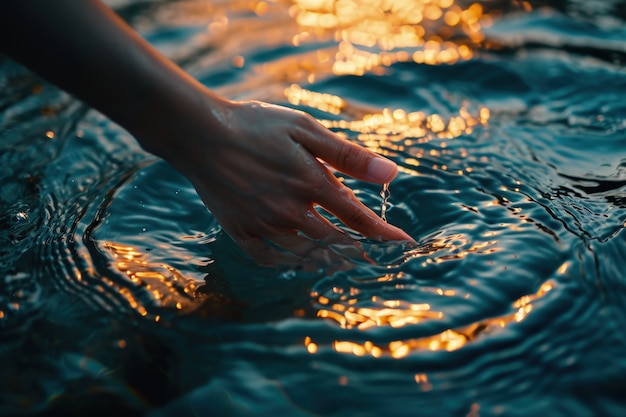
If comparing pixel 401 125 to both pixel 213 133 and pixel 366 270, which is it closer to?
pixel 366 270

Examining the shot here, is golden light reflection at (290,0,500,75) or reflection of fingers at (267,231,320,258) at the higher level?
golden light reflection at (290,0,500,75)

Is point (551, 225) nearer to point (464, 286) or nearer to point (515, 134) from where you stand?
point (464, 286)

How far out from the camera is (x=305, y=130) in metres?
2.25

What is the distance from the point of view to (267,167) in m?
2.24

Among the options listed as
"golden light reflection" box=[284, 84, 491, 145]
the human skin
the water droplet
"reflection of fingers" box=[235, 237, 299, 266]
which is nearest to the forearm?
the human skin

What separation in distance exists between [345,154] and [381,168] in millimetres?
140

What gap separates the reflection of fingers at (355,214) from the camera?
2365 mm

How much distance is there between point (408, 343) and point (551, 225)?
39.0 inches

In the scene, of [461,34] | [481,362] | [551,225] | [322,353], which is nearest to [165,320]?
[322,353]

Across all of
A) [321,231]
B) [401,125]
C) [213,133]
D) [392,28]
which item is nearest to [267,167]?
[213,133]

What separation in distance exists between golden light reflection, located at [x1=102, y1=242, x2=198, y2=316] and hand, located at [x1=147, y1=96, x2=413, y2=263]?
12.6 inches

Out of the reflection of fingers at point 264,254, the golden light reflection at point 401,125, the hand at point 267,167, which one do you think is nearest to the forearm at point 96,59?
the hand at point 267,167

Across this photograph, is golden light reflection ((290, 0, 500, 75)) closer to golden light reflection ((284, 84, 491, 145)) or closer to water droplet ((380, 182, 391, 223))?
golden light reflection ((284, 84, 491, 145))

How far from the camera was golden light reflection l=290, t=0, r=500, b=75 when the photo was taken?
4582mm
